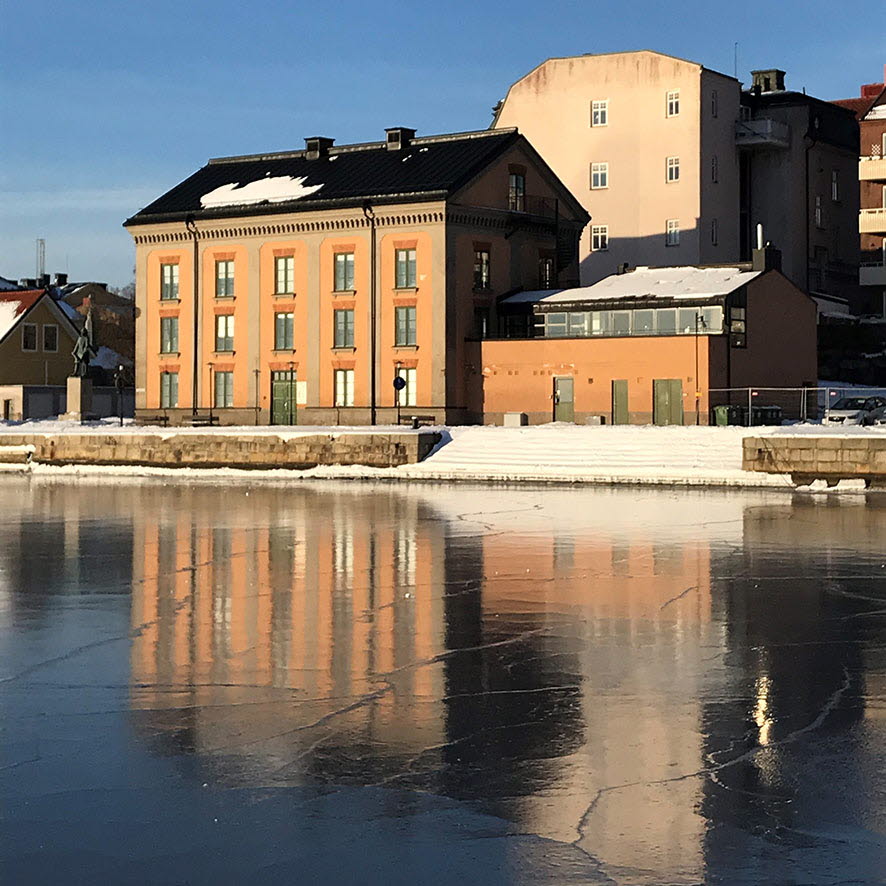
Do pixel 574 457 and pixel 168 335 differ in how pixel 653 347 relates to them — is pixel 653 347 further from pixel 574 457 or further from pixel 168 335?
pixel 168 335

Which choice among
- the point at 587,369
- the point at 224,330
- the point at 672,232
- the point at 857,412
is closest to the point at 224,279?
the point at 224,330

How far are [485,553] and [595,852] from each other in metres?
16.0

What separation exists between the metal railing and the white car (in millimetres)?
498

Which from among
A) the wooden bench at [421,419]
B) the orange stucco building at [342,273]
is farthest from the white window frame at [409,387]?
the wooden bench at [421,419]

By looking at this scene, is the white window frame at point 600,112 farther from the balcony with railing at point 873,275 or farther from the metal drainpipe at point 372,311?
the metal drainpipe at point 372,311

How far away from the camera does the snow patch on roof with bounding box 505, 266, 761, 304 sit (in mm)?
61938

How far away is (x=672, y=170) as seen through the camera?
83.4 m

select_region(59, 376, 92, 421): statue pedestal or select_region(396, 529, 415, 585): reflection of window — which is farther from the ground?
select_region(59, 376, 92, 421): statue pedestal

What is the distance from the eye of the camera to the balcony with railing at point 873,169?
77.6m

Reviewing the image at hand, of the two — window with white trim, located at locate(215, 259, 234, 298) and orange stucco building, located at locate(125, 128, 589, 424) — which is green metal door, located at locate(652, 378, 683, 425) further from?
window with white trim, located at locate(215, 259, 234, 298)

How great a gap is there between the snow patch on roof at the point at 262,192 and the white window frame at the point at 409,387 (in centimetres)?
993

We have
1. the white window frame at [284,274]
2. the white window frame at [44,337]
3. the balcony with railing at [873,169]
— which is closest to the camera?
the white window frame at [284,274]

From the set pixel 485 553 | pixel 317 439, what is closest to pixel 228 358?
pixel 317 439

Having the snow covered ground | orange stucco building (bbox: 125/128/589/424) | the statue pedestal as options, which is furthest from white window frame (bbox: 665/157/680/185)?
the statue pedestal
